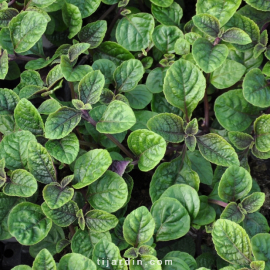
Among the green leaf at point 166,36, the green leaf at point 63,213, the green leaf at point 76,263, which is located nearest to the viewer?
the green leaf at point 76,263

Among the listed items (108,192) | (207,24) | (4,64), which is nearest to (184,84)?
(207,24)

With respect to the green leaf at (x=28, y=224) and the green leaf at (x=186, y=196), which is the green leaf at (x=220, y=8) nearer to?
the green leaf at (x=186, y=196)

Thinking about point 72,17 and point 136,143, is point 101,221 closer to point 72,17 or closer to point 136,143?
point 136,143

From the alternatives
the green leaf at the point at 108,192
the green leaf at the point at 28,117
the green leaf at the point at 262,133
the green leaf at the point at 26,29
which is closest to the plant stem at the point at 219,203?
the green leaf at the point at 262,133

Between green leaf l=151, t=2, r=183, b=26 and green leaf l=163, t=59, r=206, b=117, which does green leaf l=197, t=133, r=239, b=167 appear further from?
green leaf l=151, t=2, r=183, b=26

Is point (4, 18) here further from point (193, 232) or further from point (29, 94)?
point (193, 232)
